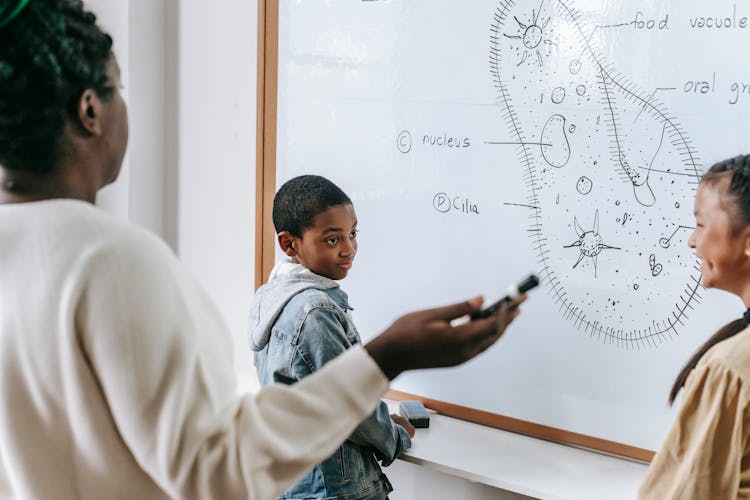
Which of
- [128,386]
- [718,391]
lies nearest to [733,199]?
[718,391]

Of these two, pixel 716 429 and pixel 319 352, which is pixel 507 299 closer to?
pixel 716 429

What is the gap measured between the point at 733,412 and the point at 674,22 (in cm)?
76

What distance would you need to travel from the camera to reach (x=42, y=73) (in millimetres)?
808

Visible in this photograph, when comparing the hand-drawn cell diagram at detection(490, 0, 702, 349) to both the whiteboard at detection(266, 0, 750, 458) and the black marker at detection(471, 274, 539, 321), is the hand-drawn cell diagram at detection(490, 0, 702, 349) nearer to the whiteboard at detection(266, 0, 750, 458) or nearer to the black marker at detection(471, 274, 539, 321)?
the whiteboard at detection(266, 0, 750, 458)

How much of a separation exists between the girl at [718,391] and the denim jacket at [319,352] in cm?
56

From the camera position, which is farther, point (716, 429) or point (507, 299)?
point (716, 429)

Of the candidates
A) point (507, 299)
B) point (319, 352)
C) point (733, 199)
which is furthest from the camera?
point (319, 352)

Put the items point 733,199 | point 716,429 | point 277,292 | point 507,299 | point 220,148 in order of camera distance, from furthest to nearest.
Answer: point 220,148, point 277,292, point 733,199, point 716,429, point 507,299

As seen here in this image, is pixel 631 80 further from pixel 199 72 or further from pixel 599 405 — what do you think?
pixel 199 72

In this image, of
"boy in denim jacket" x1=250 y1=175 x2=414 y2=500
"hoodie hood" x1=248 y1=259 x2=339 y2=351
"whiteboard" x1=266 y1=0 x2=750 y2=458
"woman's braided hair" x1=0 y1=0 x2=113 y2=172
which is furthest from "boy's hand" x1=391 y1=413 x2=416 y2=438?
"woman's braided hair" x1=0 y1=0 x2=113 y2=172

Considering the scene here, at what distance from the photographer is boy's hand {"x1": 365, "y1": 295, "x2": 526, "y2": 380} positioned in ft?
2.71

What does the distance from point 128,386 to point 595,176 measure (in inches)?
47.3

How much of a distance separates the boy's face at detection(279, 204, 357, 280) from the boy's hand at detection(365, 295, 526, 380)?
3.10 ft

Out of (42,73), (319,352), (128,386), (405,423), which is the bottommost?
(405,423)
